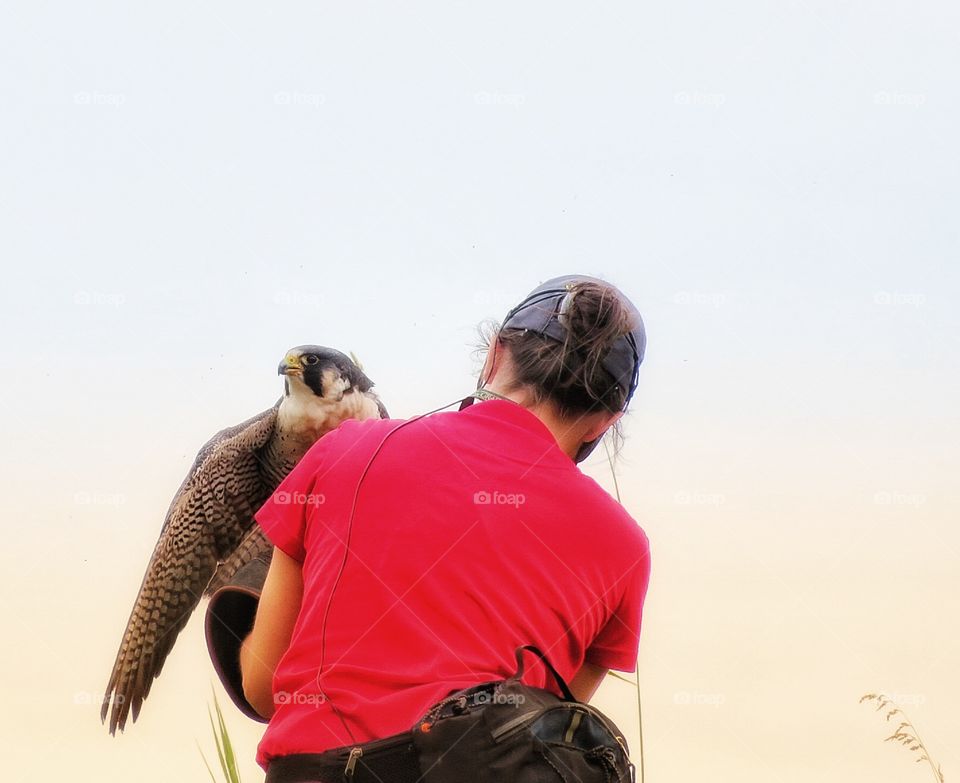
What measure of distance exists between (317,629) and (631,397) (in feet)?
2.44

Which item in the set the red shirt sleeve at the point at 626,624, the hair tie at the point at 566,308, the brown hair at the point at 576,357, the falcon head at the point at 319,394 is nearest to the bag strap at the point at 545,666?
the red shirt sleeve at the point at 626,624

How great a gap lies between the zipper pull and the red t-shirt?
39 millimetres

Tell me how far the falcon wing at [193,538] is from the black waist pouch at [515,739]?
2.86 m

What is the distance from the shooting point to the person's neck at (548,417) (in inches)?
77.7

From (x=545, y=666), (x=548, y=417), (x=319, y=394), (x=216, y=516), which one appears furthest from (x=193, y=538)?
(x=545, y=666)

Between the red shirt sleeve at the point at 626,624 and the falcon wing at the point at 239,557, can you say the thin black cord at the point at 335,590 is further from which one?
the falcon wing at the point at 239,557

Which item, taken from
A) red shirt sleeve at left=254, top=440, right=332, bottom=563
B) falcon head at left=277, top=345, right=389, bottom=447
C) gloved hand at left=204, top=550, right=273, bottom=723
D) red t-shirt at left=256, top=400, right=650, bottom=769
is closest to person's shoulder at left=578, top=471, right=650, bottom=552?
red t-shirt at left=256, top=400, right=650, bottom=769

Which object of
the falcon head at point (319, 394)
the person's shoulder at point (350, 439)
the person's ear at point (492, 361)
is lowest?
the falcon head at point (319, 394)

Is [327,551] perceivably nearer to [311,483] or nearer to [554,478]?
[311,483]

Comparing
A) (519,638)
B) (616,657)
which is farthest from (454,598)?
(616,657)

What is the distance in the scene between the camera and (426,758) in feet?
5.27

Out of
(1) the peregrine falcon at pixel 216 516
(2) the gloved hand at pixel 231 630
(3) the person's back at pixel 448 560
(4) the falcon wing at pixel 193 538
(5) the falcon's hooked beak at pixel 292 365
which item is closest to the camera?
(3) the person's back at pixel 448 560

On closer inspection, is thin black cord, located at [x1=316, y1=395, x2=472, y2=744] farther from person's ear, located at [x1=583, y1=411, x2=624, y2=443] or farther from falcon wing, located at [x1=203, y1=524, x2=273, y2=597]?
falcon wing, located at [x1=203, y1=524, x2=273, y2=597]

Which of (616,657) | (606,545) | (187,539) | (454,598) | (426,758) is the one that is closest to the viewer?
(426,758)
